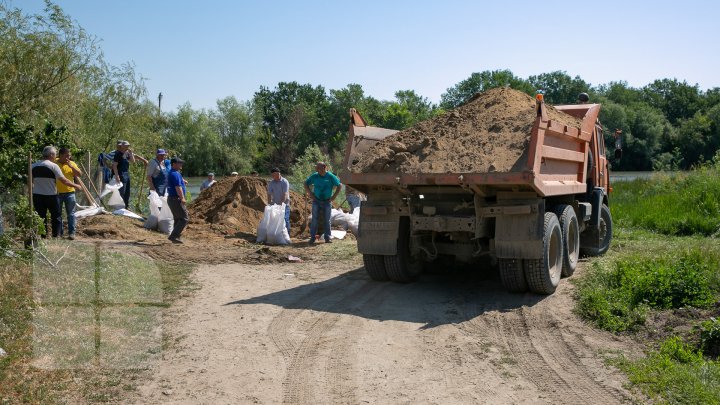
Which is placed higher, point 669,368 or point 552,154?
point 552,154

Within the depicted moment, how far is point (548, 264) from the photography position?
781 centimetres

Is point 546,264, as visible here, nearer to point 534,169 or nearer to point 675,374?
point 534,169

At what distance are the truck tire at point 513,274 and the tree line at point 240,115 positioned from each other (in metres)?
2.89

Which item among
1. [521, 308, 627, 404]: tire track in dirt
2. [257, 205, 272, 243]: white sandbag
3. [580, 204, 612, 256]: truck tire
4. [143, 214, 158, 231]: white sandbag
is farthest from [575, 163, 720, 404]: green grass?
[143, 214, 158, 231]: white sandbag

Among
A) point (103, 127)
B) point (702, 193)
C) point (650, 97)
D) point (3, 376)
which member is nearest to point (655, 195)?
point (702, 193)

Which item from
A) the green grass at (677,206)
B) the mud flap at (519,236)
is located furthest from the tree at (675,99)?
the mud flap at (519,236)

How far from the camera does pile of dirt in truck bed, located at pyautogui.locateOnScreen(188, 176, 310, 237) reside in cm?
1498

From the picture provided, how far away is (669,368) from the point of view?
5289 mm

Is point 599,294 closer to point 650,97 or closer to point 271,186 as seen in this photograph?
point 271,186

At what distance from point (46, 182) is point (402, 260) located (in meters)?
6.03

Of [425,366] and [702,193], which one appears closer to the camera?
[425,366]

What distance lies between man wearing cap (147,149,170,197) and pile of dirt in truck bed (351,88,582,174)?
23.0 feet

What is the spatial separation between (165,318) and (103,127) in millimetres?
14508

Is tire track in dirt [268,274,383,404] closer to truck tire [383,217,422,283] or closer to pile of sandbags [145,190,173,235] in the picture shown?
truck tire [383,217,422,283]
